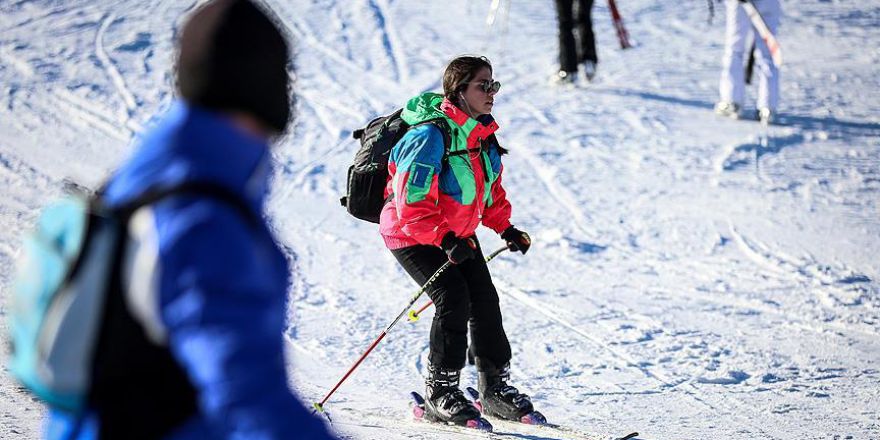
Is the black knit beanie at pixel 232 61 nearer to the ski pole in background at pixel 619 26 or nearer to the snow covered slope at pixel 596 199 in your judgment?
the snow covered slope at pixel 596 199

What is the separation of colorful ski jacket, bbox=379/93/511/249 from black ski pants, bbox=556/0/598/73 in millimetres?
7162

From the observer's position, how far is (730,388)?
5832 millimetres

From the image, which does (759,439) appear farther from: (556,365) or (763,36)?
(763,36)

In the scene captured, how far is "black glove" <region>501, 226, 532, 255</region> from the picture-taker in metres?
5.20

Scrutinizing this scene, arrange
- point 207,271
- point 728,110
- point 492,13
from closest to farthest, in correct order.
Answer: point 207,271
point 728,110
point 492,13

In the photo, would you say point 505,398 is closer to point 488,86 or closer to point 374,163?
point 374,163

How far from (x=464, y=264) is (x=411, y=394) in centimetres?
91

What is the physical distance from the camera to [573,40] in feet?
39.9

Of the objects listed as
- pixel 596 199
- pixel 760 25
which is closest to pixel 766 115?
pixel 760 25

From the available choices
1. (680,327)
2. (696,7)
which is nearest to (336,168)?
(680,327)

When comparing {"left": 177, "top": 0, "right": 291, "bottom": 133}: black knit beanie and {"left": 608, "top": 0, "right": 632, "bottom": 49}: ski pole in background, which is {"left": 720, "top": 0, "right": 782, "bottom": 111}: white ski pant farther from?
{"left": 177, "top": 0, "right": 291, "bottom": 133}: black knit beanie

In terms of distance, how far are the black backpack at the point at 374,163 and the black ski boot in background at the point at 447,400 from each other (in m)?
0.82

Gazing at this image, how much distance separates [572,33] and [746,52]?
194cm

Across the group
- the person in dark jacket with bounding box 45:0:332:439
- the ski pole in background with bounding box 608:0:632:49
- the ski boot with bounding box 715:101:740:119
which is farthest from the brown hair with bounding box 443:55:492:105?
the ski pole in background with bounding box 608:0:632:49
